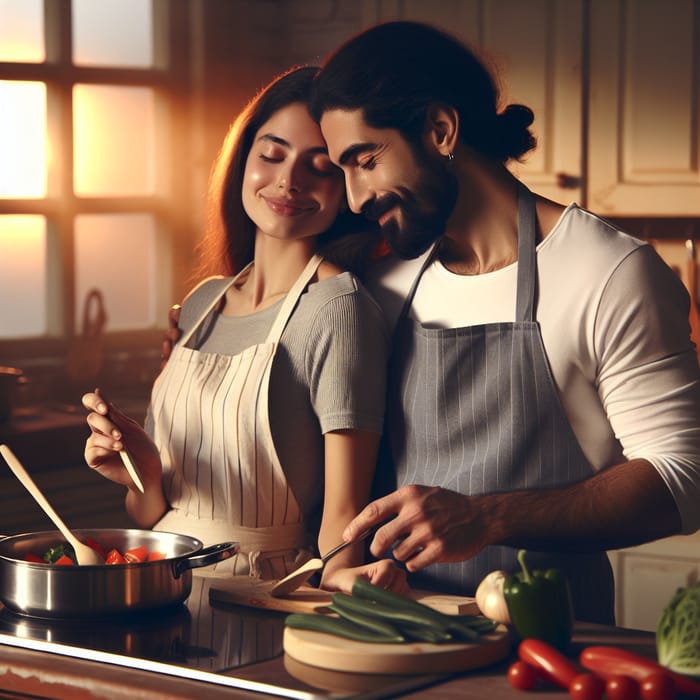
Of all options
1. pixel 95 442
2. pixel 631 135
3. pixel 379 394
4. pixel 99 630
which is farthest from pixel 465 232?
pixel 631 135

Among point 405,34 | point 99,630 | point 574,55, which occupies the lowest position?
point 99,630

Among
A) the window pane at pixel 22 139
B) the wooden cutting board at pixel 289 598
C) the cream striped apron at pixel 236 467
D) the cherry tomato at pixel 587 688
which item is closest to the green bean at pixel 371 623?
the wooden cutting board at pixel 289 598

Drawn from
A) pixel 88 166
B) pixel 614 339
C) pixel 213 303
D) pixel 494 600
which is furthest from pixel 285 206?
pixel 88 166

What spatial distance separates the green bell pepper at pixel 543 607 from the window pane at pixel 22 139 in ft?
10.4

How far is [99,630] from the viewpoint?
1.53 meters

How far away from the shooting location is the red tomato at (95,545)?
5.61 feet

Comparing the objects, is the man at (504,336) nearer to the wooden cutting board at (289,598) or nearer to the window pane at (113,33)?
the wooden cutting board at (289,598)

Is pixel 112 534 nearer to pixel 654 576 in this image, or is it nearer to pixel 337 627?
pixel 337 627

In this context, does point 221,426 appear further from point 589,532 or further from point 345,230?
point 589,532

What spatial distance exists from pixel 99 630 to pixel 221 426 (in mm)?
532

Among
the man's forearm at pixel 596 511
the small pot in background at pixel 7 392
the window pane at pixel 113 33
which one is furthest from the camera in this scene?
the window pane at pixel 113 33

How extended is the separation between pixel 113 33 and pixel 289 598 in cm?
319

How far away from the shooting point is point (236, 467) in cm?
198

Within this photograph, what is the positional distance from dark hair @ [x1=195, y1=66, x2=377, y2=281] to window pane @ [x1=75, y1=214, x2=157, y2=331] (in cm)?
215
